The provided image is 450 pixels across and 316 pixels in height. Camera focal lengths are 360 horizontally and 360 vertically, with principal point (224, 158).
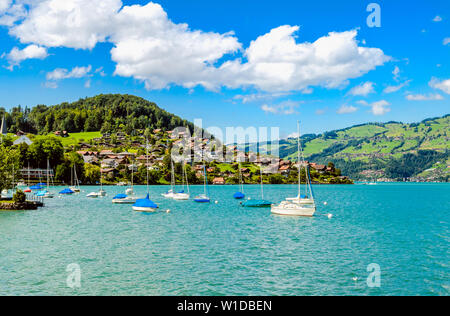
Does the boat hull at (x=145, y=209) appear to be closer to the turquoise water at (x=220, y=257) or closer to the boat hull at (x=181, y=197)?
the turquoise water at (x=220, y=257)

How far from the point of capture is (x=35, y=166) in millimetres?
184375

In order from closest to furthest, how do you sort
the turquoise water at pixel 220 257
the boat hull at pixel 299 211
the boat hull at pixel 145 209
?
the turquoise water at pixel 220 257 < the boat hull at pixel 299 211 < the boat hull at pixel 145 209

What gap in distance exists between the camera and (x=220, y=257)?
33.4m

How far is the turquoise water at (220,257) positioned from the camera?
24641 millimetres

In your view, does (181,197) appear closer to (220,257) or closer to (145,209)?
(145,209)

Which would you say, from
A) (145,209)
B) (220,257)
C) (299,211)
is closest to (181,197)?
(145,209)

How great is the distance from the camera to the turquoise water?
80.8 ft

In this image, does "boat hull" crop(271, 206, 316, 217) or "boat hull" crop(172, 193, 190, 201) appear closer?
"boat hull" crop(271, 206, 316, 217)

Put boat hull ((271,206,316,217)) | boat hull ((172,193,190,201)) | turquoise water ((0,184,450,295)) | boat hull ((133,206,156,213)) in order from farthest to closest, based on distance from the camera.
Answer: boat hull ((172,193,190,201)), boat hull ((133,206,156,213)), boat hull ((271,206,316,217)), turquoise water ((0,184,450,295))

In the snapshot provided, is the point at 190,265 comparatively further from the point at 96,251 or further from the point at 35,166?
the point at 35,166

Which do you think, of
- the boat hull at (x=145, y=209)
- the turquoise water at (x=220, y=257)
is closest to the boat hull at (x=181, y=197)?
the boat hull at (x=145, y=209)

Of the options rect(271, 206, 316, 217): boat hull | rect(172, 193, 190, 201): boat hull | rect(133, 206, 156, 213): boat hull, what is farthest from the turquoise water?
rect(172, 193, 190, 201): boat hull

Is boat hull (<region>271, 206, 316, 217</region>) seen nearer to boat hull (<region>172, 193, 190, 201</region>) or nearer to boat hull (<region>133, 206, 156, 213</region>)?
boat hull (<region>133, 206, 156, 213</region>)
